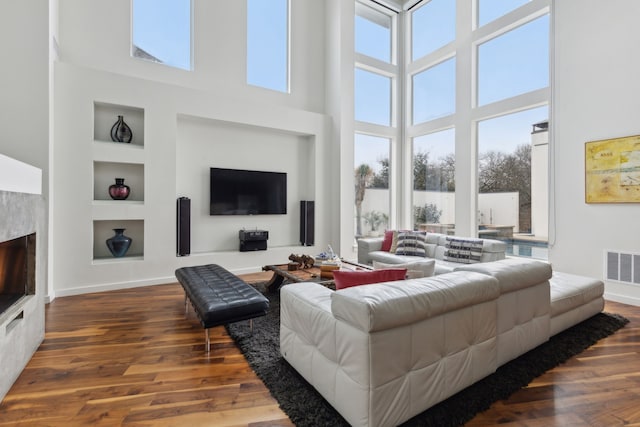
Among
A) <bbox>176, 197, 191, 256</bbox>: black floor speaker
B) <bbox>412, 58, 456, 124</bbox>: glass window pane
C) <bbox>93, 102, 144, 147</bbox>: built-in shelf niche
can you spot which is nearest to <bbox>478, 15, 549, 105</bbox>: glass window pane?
<bbox>412, 58, 456, 124</bbox>: glass window pane

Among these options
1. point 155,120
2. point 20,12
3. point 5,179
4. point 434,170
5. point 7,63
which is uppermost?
point 20,12

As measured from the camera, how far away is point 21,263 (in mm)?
2283

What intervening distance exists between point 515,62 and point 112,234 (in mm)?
6598

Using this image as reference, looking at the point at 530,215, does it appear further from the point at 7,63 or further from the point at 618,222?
the point at 7,63

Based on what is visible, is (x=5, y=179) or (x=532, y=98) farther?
(x=532, y=98)

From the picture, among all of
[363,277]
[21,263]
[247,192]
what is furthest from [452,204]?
[21,263]

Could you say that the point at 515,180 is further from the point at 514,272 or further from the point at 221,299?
the point at 221,299

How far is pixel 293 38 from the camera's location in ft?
19.6

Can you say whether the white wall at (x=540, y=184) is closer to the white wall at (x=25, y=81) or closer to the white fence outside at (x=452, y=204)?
the white fence outside at (x=452, y=204)

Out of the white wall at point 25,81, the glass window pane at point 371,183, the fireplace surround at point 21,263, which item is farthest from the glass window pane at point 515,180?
the white wall at point 25,81

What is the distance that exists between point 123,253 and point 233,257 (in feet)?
5.03

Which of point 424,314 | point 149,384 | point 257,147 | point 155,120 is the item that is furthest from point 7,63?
point 424,314

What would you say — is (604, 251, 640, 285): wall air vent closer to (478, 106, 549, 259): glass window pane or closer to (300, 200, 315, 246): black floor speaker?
(478, 106, 549, 259): glass window pane

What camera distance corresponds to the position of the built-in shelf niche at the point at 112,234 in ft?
14.2
